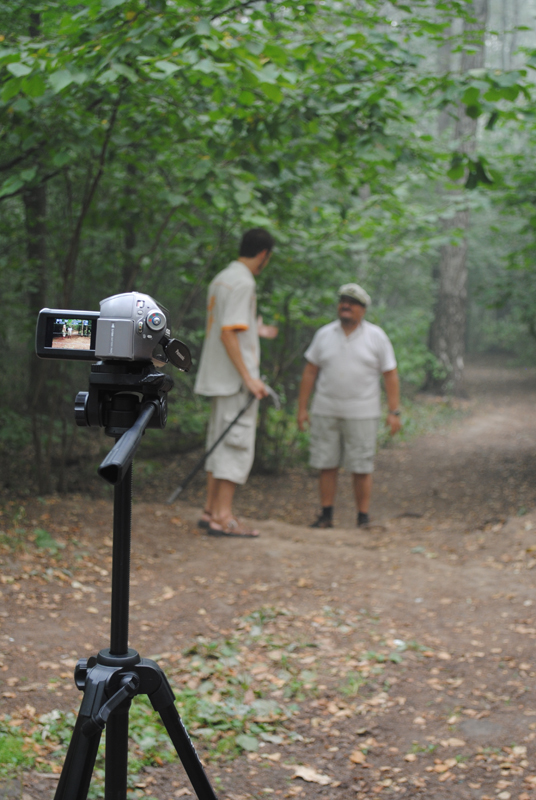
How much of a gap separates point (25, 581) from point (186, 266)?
→ 406 centimetres

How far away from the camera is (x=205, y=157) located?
197 inches

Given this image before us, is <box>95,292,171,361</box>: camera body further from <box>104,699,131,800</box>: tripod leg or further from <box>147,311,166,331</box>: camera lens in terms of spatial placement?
<box>104,699,131,800</box>: tripod leg

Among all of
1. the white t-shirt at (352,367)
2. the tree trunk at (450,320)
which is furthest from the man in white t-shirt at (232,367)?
the tree trunk at (450,320)

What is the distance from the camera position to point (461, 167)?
4543 millimetres

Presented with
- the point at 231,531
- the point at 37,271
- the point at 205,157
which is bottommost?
the point at 231,531

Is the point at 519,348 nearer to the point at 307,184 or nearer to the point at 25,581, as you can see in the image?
the point at 307,184

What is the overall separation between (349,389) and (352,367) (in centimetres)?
19

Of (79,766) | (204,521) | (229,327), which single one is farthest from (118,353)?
(204,521)

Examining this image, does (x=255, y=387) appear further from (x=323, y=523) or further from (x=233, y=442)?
(x=323, y=523)

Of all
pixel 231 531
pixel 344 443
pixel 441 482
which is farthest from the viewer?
pixel 441 482

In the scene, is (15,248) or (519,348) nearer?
(15,248)

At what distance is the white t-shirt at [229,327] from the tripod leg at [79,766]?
152 inches

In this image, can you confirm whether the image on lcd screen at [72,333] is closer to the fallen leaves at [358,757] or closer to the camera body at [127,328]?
the camera body at [127,328]

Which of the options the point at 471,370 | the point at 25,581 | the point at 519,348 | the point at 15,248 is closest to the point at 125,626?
the point at 25,581
